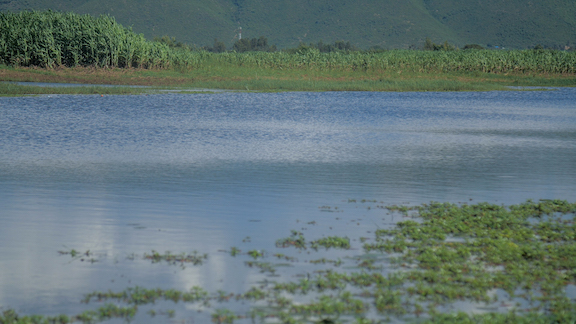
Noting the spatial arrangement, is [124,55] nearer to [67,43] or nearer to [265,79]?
[67,43]

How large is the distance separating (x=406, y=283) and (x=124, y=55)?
50763 millimetres

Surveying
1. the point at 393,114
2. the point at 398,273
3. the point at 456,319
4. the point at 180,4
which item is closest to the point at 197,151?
the point at 398,273

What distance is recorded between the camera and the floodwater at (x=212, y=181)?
28.1ft

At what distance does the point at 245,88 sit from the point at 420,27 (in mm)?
138230

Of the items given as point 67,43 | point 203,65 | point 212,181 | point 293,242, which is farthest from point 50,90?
point 293,242

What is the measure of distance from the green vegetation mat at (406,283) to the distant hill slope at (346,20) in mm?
158413

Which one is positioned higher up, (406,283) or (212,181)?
(212,181)

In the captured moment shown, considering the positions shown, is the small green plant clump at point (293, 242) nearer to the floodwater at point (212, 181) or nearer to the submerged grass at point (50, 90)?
the floodwater at point (212, 181)

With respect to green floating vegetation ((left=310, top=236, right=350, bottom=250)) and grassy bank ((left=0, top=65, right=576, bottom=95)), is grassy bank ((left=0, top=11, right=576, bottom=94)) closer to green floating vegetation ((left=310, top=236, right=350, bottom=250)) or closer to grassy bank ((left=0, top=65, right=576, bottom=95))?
grassy bank ((left=0, top=65, right=576, bottom=95))

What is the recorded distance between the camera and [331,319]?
6902 millimetres

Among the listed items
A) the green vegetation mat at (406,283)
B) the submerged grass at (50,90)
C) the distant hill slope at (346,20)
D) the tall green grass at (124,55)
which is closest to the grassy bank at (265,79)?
the submerged grass at (50,90)

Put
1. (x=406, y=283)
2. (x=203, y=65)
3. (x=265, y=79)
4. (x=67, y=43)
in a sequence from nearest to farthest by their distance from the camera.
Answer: (x=406, y=283), (x=67, y=43), (x=265, y=79), (x=203, y=65)

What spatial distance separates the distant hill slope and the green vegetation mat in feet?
520

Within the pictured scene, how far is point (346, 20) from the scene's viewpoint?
598 feet
